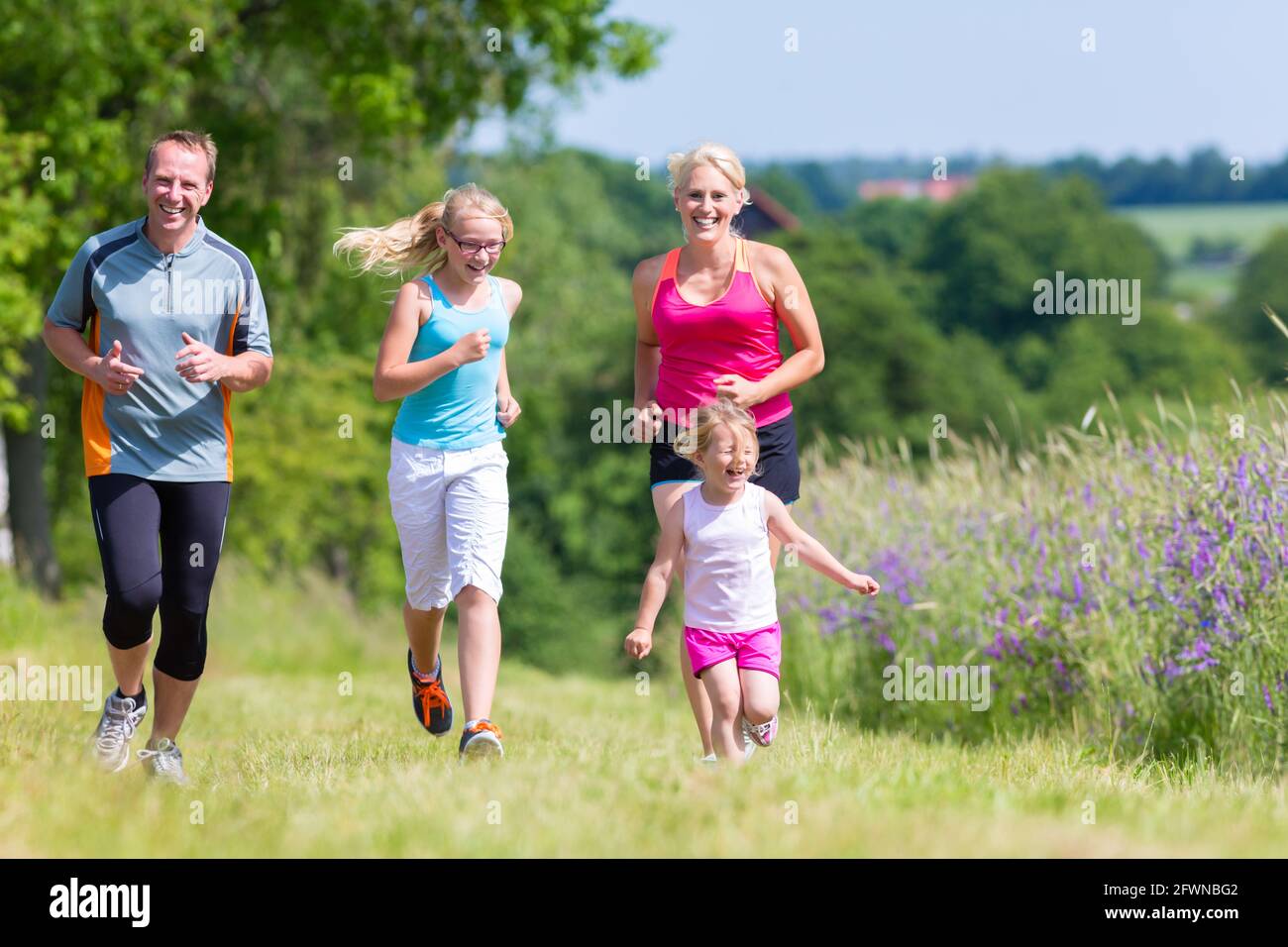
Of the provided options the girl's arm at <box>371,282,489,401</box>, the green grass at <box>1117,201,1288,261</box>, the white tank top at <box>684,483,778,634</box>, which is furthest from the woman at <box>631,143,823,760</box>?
the green grass at <box>1117,201,1288,261</box>

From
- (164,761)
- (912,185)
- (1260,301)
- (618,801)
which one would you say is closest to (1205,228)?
(912,185)

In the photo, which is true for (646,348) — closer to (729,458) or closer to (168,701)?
(729,458)

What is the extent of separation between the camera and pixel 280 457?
2486cm

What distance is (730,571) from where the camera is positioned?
220 inches

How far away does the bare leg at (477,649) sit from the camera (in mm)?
5766

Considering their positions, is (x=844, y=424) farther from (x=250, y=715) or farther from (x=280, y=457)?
(x=250, y=715)

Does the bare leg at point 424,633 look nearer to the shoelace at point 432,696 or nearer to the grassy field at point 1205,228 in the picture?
the shoelace at point 432,696

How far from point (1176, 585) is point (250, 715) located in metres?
5.32

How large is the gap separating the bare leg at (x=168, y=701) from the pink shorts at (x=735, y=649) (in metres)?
1.85

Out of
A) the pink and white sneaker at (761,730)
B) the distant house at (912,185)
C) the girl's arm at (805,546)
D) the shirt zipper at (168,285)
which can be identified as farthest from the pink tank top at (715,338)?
the distant house at (912,185)

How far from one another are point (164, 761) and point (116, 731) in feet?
0.83

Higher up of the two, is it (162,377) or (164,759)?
(162,377)

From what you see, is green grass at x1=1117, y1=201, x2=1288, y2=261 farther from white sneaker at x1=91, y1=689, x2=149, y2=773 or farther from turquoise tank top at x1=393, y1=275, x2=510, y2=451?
white sneaker at x1=91, y1=689, x2=149, y2=773

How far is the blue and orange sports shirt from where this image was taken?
17.8ft
